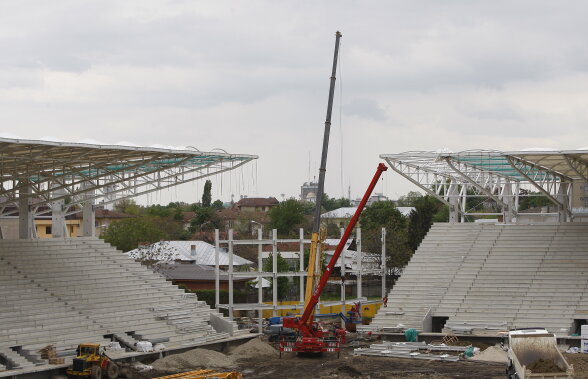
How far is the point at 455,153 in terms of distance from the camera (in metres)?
40.7

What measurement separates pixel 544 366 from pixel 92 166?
777 inches

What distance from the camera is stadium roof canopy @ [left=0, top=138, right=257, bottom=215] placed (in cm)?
3359

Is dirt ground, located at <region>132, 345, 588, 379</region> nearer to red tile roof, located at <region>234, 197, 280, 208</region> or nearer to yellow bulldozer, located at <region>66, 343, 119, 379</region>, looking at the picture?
yellow bulldozer, located at <region>66, 343, 119, 379</region>

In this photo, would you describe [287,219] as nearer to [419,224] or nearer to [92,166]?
[419,224]

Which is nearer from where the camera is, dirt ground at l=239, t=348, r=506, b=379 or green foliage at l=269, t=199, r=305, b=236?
dirt ground at l=239, t=348, r=506, b=379

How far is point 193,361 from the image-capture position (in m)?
32.9

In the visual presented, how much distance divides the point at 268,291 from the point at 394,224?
19.9m

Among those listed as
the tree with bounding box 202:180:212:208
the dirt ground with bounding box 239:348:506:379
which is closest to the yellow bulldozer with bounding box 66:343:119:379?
the dirt ground with bounding box 239:348:506:379

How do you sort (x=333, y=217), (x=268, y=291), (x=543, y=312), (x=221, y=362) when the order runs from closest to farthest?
(x=221, y=362) < (x=543, y=312) < (x=268, y=291) < (x=333, y=217)

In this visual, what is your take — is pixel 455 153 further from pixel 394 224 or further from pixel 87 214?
pixel 394 224

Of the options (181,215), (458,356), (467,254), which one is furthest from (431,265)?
(181,215)

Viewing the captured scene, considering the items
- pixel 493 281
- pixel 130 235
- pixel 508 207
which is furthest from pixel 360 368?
pixel 130 235

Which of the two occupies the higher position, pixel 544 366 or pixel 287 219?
pixel 287 219

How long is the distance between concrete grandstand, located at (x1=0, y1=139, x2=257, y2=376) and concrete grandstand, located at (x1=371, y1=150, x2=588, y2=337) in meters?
8.08
